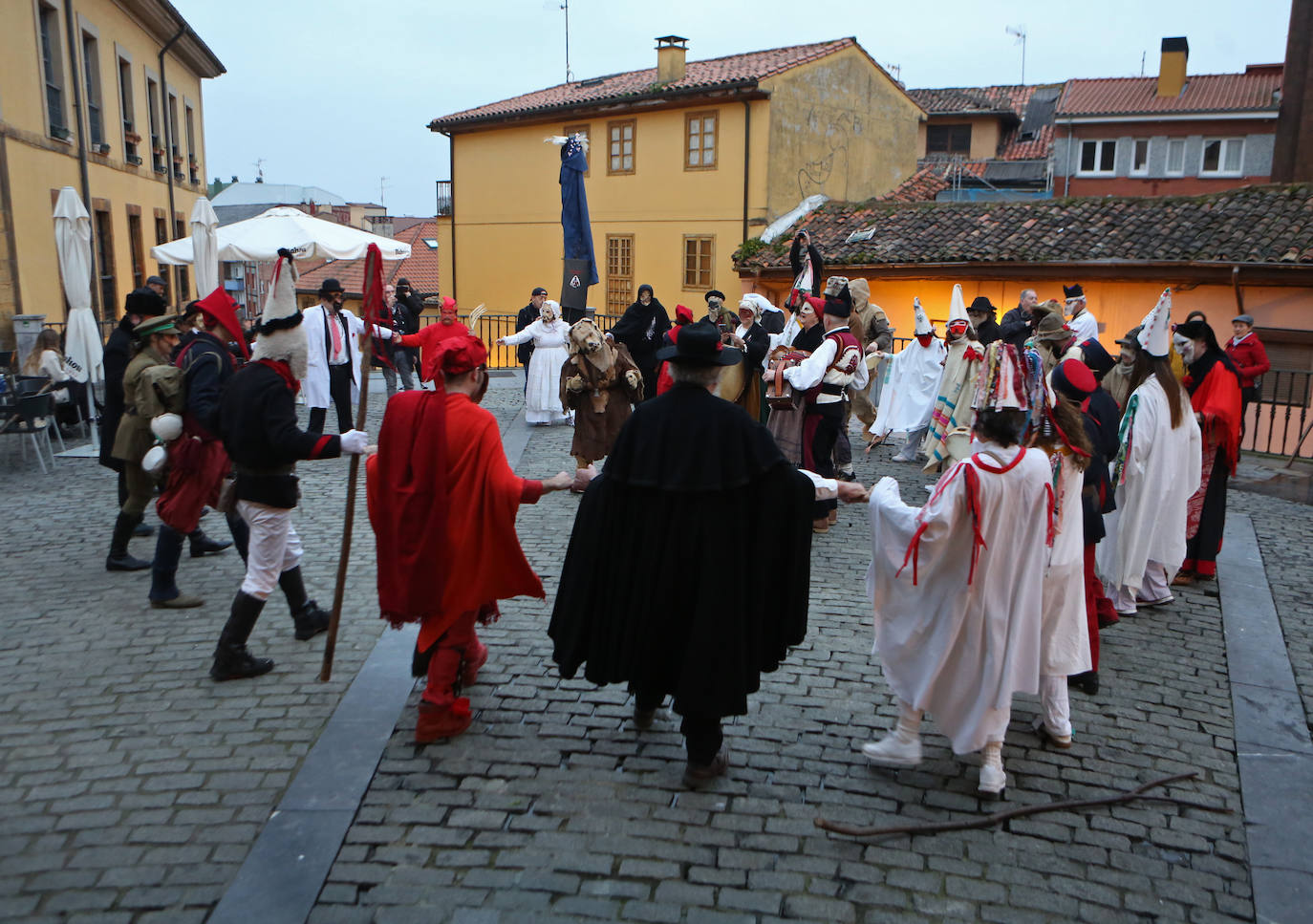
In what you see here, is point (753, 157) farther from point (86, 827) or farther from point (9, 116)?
point (86, 827)

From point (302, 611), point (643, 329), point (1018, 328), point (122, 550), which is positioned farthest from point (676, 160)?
point (302, 611)

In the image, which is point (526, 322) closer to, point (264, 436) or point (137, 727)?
point (264, 436)

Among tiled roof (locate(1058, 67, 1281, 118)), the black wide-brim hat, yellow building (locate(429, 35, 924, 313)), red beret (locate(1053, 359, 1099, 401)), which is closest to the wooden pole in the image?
the black wide-brim hat

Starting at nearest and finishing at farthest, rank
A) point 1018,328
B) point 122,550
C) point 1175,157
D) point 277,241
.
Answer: point 122,550
point 1018,328
point 277,241
point 1175,157

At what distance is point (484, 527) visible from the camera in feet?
14.1

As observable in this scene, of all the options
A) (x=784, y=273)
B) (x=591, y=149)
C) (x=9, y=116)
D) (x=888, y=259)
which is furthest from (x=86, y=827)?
(x=591, y=149)

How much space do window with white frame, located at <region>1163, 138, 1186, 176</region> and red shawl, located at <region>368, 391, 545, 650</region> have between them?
122 ft

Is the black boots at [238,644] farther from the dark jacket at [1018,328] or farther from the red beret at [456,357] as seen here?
the dark jacket at [1018,328]

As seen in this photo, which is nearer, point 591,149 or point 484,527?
point 484,527

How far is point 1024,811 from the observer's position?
12.9ft

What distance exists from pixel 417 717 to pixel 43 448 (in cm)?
903

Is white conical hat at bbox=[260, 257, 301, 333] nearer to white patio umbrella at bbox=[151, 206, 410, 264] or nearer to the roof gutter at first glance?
white patio umbrella at bbox=[151, 206, 410, 264]

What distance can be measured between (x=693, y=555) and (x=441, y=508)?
115 centimetres

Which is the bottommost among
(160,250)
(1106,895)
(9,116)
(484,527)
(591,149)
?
(1106,895)
